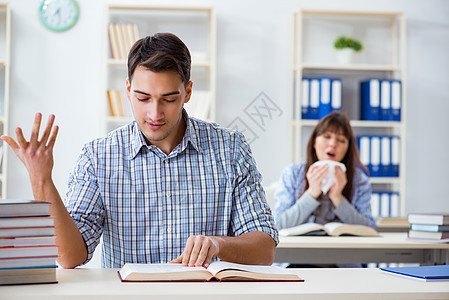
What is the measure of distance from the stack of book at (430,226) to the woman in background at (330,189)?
1.00ft

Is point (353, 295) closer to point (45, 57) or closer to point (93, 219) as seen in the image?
point (93, 219)

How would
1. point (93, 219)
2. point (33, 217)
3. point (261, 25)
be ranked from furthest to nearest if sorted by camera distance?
point (261, 25) < point (93, 219) < point (33, 217)

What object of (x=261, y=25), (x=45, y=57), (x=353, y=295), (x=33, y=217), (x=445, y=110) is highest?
(x=261, y=25)

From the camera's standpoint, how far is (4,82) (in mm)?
4262

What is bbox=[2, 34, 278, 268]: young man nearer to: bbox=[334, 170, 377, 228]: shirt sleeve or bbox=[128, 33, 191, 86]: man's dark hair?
bbox=[128, 33, 191, 86]: man's dark hair

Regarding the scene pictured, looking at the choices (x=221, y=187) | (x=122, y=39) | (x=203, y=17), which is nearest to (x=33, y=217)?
(x=221, y=187)

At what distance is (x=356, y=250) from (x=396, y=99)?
1.92 meters

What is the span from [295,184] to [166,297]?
198cm

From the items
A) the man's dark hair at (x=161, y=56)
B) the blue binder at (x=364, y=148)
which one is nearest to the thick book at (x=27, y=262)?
the man's dark hair at (x=161, y=56)

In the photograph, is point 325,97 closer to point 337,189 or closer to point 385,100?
point 385,100

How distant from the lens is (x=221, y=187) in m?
1.73

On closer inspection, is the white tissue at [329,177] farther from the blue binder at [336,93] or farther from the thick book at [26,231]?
the thick book at [26,231]

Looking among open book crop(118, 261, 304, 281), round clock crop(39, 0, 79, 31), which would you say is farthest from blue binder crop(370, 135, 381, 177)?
open book crop(118, 261, 304, 281)

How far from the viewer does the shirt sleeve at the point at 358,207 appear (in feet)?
9.61
